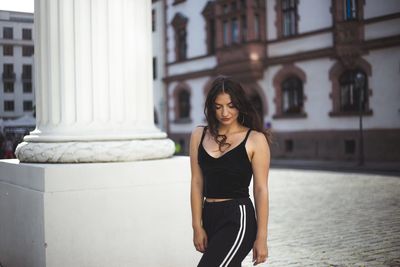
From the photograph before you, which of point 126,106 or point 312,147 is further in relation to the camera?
point 312,147

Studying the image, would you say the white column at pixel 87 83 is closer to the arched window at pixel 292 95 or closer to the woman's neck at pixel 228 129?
the woman's neck at pixel 228 129

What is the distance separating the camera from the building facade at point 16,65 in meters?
5.20

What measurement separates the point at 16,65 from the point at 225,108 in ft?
11.4

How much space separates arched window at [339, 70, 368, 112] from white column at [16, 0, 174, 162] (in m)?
18.4

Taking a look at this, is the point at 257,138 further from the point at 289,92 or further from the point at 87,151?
the point at 289,92

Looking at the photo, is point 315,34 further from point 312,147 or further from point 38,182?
point 38,182

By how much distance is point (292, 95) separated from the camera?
79.7 feet

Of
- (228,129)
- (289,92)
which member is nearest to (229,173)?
(228,129)

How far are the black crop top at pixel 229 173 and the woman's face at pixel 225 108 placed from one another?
17cm

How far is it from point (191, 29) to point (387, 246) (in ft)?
86.2

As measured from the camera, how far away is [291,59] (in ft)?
78.2

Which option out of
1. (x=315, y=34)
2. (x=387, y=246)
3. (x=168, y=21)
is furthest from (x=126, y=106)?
(x=168, y=21)

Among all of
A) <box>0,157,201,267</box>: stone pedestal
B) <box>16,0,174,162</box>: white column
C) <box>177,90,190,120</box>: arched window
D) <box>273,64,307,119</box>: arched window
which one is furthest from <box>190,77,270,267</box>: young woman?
<box>177,90,190,120</box>: arched window

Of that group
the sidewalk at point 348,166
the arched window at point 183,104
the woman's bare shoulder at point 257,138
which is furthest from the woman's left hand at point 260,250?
the arched window at point 183,104
